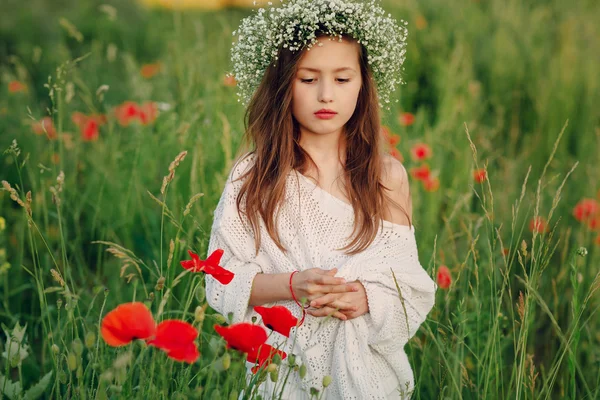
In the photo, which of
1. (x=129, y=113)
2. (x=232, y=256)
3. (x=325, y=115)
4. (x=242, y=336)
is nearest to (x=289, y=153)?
(x=325, y=115)

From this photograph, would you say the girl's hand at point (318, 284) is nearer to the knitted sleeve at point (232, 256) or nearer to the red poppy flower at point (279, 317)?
the knitted sleeve at point (232, 256)

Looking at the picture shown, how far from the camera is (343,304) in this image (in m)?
1.79

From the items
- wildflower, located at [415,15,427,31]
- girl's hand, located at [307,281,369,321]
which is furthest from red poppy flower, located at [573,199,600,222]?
wildflower, located at [415,15,427,31]

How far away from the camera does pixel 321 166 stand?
6.61 ft

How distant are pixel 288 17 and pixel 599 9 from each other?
16.2 ft

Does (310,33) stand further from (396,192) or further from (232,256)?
(232,256)

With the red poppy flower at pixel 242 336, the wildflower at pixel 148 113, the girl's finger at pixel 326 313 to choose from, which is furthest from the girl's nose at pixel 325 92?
the wildflower at pixel 148 113

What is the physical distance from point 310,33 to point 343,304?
671 mm

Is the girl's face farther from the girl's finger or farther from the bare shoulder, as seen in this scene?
the girl's finger

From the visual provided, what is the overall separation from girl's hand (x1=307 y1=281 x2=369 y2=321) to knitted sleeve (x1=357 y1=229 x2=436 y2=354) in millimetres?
18

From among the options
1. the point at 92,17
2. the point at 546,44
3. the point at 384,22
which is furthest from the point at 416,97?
the point at 92,17

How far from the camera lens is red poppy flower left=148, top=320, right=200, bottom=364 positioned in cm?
113

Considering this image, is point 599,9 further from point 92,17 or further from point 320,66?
point 320,66

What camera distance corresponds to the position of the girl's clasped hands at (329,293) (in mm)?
1745
